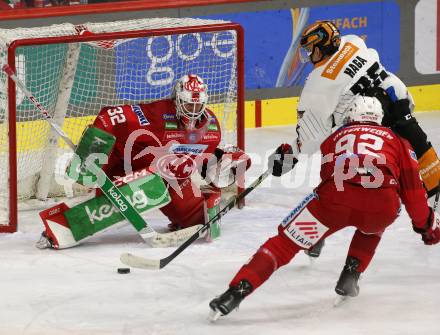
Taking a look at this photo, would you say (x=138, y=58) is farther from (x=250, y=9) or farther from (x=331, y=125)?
(x=331, y=125)

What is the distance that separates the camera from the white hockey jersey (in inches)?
232

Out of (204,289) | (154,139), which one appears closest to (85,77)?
(154,139)

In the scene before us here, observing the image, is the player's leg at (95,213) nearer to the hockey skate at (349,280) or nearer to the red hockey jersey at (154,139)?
the red hockey jersey at (154,139)

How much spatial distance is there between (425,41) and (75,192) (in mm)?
3237

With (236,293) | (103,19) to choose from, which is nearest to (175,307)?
(236,293)

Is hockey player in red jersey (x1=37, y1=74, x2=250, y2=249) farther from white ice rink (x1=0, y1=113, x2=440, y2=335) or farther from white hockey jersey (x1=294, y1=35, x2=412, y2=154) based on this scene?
white hockey jersey (x1=294, y1=35, x2=412, y2=154)

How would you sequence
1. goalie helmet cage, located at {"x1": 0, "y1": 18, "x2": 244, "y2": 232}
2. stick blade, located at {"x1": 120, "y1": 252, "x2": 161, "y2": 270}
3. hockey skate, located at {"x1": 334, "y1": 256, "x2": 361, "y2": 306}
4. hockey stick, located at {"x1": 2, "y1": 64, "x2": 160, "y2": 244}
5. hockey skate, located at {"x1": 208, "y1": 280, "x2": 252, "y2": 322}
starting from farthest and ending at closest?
1. goalie helmet cage, located at {"x1": 0, "y1": 18, "x2": 244, "y2": 232}
2. hockey stick, located at {"x1": 2, "y1": 64, "x2": 160, "y2": 244}
3. stick blade, located at {"x1": 120, "y1": 252, "x2": 161, "y2": 270}
4. hockey skate, located at {"x1": 334, "y1": 256, "x2": 361, "y2": 306}
5. hockey skate, located at {"x1": 208, "y1": 280, "x2": 252, "y2": 322}

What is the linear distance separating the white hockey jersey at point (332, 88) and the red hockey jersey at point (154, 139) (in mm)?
647

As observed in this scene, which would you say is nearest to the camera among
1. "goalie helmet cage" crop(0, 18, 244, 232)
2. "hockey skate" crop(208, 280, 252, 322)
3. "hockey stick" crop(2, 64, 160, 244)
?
"hockey skate" crop(208, 280, 252, 322)

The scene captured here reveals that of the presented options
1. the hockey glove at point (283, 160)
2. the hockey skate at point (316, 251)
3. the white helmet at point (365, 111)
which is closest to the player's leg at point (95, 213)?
the hockey glove at point (283, 160)

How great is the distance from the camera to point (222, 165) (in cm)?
650

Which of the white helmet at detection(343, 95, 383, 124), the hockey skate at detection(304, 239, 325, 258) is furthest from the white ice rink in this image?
the white helmet at detection(343, 95, 383, 124)

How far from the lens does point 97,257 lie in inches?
235

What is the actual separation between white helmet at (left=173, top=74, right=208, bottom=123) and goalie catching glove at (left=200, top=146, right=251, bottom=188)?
0.33 m
